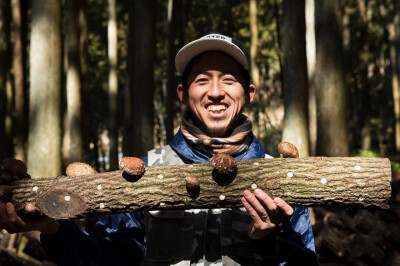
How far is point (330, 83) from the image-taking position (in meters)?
8.34

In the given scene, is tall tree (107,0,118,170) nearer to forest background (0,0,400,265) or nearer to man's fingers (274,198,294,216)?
forest background (0,0,400,265)

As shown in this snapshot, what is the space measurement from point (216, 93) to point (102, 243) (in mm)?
1039

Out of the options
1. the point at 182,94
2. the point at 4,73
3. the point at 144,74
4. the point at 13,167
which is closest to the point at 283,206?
the point at 182,94

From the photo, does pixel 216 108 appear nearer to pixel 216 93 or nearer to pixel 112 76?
pixel 216 93

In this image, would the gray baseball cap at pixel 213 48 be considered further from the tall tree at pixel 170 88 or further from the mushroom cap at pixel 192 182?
the tall tree at pixel 170 88

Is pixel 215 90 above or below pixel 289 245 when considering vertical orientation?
above

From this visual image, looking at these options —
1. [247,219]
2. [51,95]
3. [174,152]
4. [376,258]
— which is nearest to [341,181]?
[247,219]

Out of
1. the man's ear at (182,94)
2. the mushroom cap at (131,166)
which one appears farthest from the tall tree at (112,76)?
the mushroom cap at (131,166)

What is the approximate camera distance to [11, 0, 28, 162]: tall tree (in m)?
14.9

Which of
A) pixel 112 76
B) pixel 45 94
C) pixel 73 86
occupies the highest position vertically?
pixel 112 76

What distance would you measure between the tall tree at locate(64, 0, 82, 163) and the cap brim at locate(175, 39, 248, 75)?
9.39 m

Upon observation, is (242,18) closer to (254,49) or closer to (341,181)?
(254,49)

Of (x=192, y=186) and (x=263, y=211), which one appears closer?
(x=263, y=211)

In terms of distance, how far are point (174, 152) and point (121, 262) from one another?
2.24 feet
